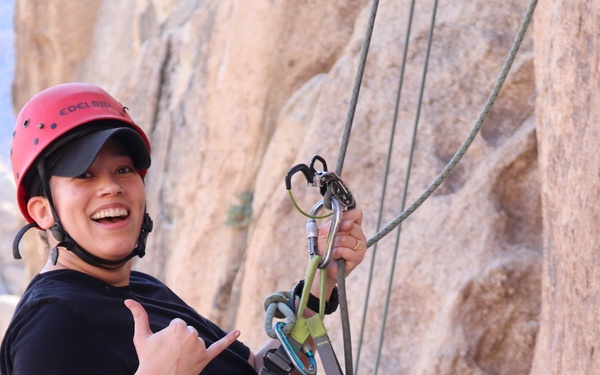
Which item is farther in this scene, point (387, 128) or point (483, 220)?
point (387, 128)

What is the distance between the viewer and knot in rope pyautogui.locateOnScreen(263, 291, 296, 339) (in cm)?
189

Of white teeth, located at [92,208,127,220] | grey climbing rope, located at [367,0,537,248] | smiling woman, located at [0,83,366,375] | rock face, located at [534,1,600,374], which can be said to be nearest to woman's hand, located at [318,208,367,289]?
smiling woman, located at [0,83,366,375]

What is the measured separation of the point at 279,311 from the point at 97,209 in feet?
1.56

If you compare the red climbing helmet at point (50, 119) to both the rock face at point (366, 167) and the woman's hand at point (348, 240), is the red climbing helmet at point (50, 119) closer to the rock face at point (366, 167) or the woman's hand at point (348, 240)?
the woman's hand at point (348, 240)

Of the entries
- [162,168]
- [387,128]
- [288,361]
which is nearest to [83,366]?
[288,361]

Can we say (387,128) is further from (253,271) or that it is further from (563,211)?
(563,211)

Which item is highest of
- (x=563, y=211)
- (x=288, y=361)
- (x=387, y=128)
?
(x=387, y=128)

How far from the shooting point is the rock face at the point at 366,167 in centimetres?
397

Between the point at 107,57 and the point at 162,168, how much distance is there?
4764 millimetres

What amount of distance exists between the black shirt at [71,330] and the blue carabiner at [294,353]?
0.51 ft

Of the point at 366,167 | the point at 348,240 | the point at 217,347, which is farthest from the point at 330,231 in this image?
the point at 366,167

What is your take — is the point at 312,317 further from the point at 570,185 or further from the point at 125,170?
the point at 570,185

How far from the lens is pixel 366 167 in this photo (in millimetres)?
4895

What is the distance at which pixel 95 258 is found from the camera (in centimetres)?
183
